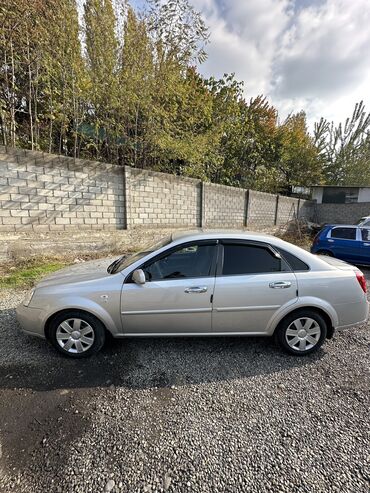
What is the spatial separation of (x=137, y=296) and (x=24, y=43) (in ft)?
20.4

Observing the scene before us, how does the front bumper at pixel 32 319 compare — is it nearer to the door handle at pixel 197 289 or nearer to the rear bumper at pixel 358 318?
the door handle at pixel 197 289

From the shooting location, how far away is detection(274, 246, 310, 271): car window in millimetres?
2703

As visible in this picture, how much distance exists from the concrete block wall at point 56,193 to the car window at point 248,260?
5.02 m

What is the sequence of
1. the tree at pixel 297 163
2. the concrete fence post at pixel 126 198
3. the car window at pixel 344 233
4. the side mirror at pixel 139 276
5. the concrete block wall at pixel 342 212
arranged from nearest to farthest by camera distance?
the side mirror at pixel 139 276, the concrete fence post at pixel 126 198, the car window at pixel 344 233, the concrete block wall at pixel 342 212, the tree at pixel 297 163

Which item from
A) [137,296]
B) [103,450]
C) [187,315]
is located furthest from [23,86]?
[103,450]

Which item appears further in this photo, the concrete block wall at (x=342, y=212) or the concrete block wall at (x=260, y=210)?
the concrete block wall at (x=342, y=212)

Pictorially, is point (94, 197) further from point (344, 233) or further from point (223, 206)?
point (344, 233)

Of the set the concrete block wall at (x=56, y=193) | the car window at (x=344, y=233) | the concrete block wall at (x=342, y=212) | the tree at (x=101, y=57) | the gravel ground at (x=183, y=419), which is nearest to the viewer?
the gravel ground at (x=183, y=419)

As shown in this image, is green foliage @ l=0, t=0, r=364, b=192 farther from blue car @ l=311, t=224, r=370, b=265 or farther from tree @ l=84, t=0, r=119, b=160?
blue car @ l=311, t=224, r=370, b=265

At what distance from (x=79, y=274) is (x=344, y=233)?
25.3 feet

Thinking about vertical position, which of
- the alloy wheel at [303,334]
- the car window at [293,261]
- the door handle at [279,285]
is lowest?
the alloy wheel at [303,334]

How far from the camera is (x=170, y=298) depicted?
2.54m

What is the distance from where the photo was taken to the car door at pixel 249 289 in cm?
256

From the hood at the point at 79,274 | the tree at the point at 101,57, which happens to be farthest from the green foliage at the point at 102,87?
the hood at the point at 79,274
